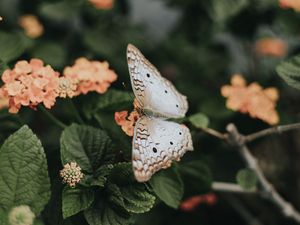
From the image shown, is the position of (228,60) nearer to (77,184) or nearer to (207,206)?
A: (207,206)

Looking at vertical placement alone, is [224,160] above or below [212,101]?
below

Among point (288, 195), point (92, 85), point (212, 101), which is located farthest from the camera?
point (288, 195)

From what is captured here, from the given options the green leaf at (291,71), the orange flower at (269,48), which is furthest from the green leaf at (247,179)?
the orange flower at (269,48)

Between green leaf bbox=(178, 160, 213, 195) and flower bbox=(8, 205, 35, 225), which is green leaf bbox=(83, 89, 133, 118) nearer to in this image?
green leaf bbox=(178, 160, 213, 195)

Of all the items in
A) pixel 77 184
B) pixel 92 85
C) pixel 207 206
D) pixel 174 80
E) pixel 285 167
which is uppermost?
pixel 92 85

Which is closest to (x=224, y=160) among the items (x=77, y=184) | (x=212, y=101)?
(x=212, y=101)

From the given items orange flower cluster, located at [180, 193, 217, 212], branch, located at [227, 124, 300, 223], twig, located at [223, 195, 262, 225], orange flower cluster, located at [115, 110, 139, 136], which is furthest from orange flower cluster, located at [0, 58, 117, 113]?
twig, located at [223, 195, 262, 225]
